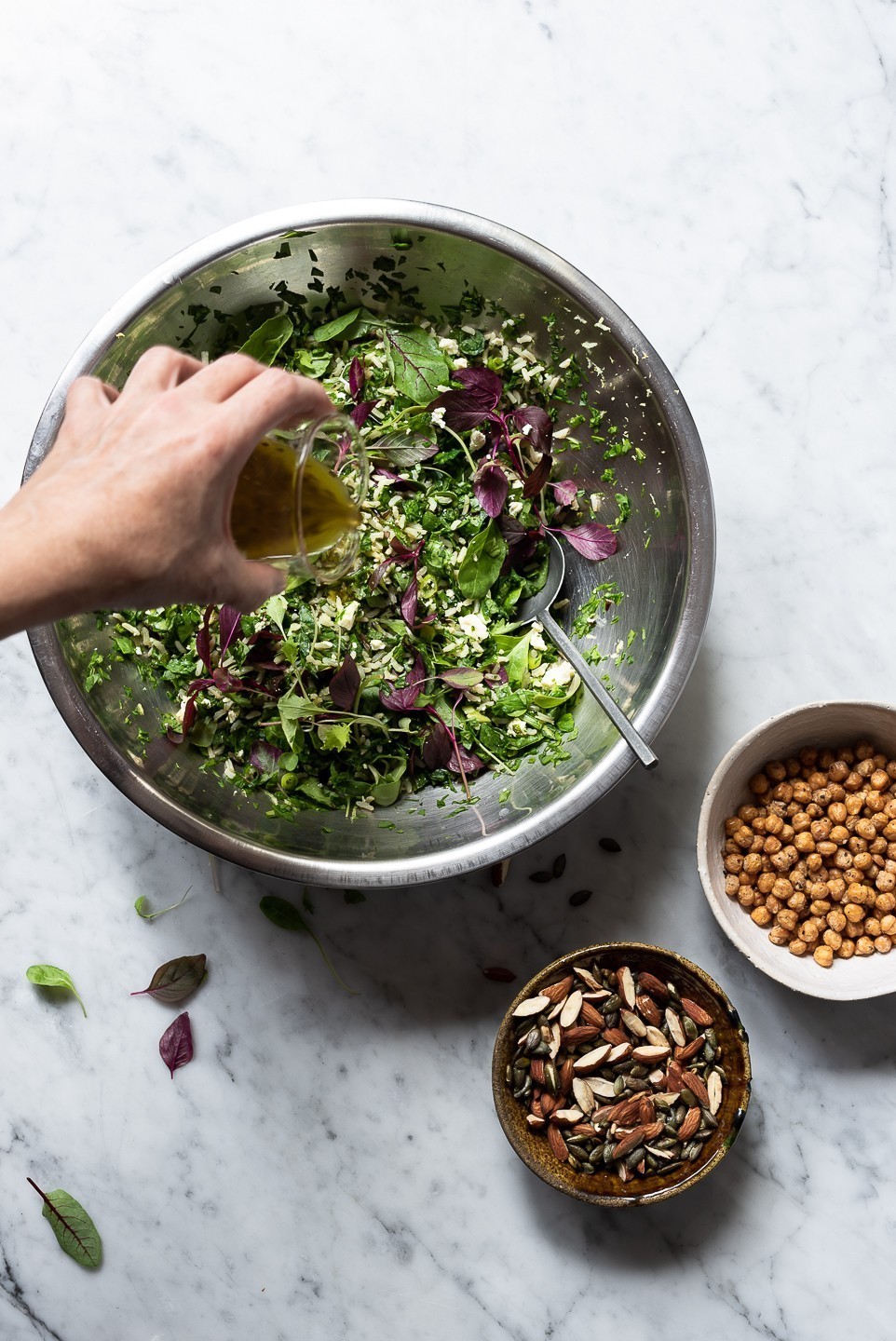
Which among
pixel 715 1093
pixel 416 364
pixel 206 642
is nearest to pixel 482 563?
pixel 416 364

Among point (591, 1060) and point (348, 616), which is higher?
point (348, 616)

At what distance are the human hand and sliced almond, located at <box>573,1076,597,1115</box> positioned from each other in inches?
43.5

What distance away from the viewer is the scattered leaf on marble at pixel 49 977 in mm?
1987

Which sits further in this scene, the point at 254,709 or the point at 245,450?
the point at 254,709

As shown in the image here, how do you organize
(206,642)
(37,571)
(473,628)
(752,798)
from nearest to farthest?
(37,571), (206,642), (473,628), (752,798)

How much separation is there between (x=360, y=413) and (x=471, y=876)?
890 millimetres

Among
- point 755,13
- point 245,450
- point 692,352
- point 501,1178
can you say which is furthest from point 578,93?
point 501,1178

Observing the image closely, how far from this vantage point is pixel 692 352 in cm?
202

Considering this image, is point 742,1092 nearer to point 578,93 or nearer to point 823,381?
point 823,381

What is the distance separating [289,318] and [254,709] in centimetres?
70

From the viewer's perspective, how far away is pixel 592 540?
185 cm

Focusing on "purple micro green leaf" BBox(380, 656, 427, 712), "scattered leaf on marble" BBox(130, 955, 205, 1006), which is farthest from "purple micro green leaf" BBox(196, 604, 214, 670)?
"scattered leaf on marble" BBox(130, 955, 205, 1006)

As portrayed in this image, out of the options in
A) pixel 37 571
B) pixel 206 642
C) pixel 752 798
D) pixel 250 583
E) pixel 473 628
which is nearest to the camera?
pixel 37 571

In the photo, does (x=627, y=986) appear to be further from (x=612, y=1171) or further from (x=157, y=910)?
(x=157, y=910)
